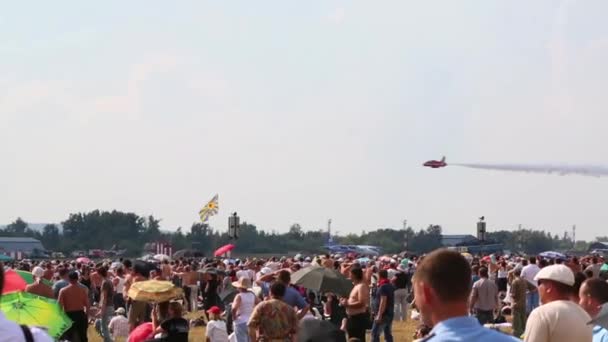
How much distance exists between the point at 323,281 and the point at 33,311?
7278mm

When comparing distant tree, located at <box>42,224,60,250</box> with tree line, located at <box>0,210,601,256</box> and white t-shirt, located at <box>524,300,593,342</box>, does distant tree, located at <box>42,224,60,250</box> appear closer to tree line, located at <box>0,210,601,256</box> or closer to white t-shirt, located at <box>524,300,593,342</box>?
tree line, located at <box>0,210,601,256</box>

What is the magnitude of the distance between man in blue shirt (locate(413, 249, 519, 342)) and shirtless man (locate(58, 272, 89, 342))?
13504 millimetres

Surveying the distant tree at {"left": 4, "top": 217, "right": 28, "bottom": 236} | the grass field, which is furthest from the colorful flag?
the distant tree at {"left": 4, "top": 217, "right": 28, "bottom": 236}

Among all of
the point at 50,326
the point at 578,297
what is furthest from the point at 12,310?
the point at 578,297

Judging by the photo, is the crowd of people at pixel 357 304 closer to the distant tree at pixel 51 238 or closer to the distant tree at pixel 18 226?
the distant tree at pixel 51 238

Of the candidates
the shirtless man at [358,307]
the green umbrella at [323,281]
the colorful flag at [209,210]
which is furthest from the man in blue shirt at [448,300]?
the colorful flag at [209,210]

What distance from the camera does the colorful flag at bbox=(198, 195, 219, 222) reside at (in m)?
53.4

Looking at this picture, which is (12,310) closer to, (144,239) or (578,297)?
(578,297)

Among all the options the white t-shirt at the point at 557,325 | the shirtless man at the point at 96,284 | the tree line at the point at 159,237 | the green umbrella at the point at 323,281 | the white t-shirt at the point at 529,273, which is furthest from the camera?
the tree line at the point at 159,237

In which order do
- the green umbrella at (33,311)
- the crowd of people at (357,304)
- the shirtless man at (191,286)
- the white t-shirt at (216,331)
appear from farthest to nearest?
the shirtless man at (191,286) → the white t-shirt at (216,331) → the green umbrella at (33,311) → the crowd of people at (357,304)

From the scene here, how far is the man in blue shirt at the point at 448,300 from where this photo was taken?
3734 millimetres

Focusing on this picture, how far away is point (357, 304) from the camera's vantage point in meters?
15.7

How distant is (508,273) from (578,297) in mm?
21839

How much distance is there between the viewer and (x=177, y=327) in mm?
11461
